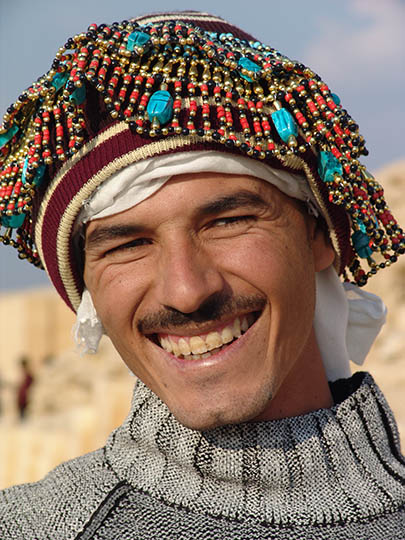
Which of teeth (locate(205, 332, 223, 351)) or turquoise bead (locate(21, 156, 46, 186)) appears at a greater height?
turquoise bead (locate(21, 156, 46, 186))

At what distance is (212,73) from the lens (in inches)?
81.4

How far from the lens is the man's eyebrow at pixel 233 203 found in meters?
2.06

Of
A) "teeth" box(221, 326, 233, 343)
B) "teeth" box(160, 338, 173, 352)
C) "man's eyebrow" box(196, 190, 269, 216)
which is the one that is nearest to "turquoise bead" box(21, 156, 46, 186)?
"man's eyebrow" box(196, 190, 269, 216)

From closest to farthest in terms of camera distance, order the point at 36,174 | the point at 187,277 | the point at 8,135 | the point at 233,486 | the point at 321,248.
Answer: the point at 187,277
the point at 233,486
the point at 36,174
the point at 8,135
the point at 321,248

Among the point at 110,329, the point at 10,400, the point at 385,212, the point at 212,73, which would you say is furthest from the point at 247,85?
the point at 10,400

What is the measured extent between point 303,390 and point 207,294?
1.94ft

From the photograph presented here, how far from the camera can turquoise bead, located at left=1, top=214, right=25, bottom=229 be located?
2.30 metres

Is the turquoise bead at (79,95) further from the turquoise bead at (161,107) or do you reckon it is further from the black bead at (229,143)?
the black bead at (229,143)

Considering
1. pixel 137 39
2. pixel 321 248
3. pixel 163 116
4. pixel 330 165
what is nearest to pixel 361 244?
pixel 321 248

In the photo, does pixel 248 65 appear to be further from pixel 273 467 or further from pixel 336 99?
pixel 273 467

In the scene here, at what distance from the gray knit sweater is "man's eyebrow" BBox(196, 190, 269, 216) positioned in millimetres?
647

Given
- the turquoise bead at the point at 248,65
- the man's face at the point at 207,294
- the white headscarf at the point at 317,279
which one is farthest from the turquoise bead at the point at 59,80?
the turquoise bead at the point at 248,65

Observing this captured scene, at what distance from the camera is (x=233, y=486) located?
2.07 m

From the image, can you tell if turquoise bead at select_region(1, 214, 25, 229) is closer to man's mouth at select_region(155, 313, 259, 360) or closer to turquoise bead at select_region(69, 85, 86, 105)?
turquoise bead at select_region(69, 85, 86, 105)
